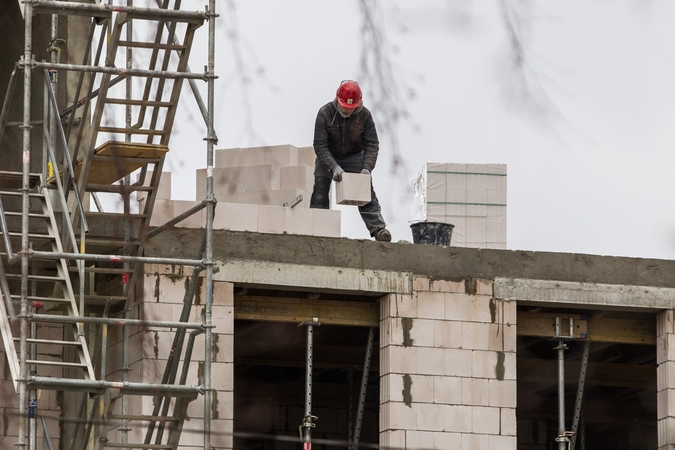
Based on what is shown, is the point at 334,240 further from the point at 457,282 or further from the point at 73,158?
the point at 73,158

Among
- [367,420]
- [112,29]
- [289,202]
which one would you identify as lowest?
[367,420]

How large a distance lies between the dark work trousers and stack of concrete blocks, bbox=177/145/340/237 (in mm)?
238

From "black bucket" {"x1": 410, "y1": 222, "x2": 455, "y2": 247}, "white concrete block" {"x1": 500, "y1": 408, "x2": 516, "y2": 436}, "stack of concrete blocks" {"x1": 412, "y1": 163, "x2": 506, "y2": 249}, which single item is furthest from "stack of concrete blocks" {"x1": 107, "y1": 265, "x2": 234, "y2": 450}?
"stack of concrete blocks" {"x1": 412, "y1": 163, "x2": 506, "y2": 249}

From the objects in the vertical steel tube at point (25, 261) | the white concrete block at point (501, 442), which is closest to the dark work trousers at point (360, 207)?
the white concrete block at point (501, 442)

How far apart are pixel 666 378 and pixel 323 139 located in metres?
4.59

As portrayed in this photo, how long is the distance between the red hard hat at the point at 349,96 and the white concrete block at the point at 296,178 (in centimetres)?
121

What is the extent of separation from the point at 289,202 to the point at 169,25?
3.30m

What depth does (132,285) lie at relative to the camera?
1284 cm

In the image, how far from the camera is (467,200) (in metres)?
16.1

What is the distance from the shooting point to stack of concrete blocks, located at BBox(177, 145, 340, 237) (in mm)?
14125

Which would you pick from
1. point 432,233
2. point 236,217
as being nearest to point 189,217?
point 236,217

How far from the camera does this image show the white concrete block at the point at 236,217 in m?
14.0

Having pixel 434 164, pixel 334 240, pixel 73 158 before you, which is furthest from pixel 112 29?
pixel 434 164

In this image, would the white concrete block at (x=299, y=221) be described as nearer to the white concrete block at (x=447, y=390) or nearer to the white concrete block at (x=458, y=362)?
the white concrete block at (x=458, y=362)
